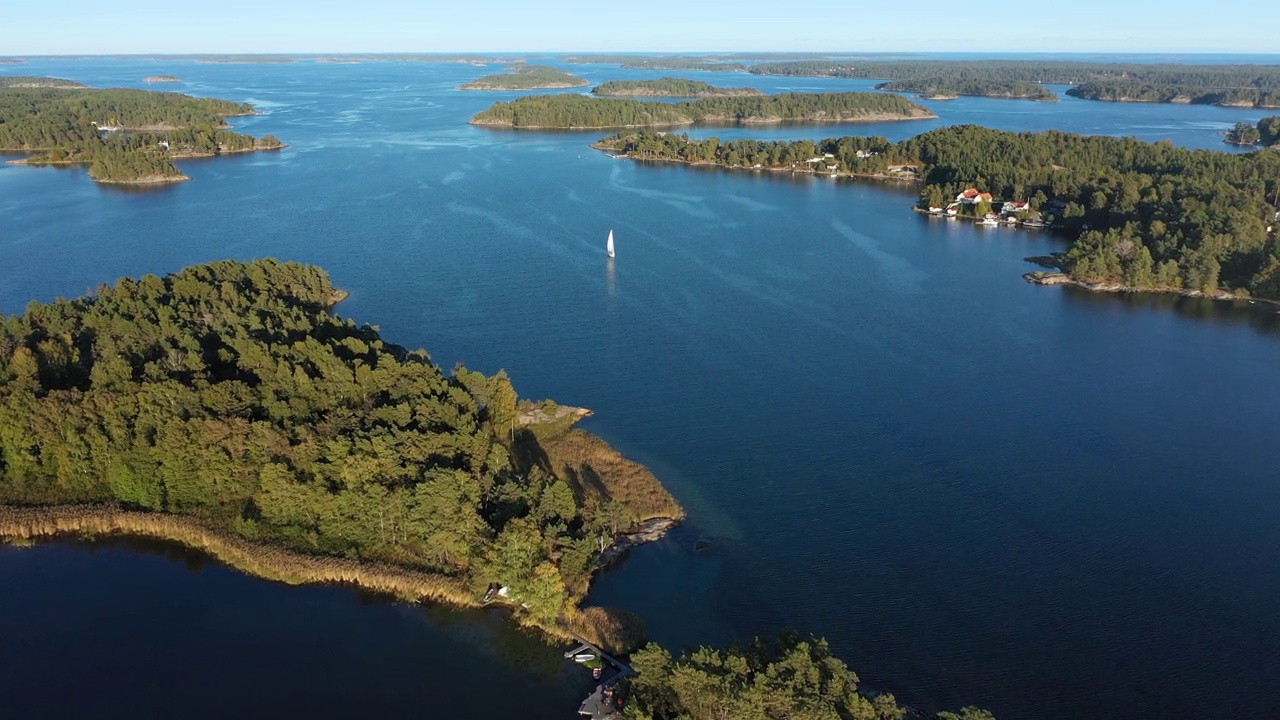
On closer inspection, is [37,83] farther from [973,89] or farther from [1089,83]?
[1089,83]

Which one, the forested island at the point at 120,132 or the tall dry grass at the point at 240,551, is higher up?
the forested island at the point at 120,132

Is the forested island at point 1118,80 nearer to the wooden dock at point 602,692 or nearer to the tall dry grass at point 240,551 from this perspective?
the wooden dock at point 602,692

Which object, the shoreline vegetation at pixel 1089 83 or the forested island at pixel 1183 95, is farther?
the shoreline vegetation at pixel 1089 83

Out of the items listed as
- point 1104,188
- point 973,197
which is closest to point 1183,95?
point 973,197

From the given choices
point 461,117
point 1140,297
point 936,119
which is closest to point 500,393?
point 1140,297

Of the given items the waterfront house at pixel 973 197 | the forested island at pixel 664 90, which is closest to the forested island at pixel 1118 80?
the forested island at pixel 664 90
